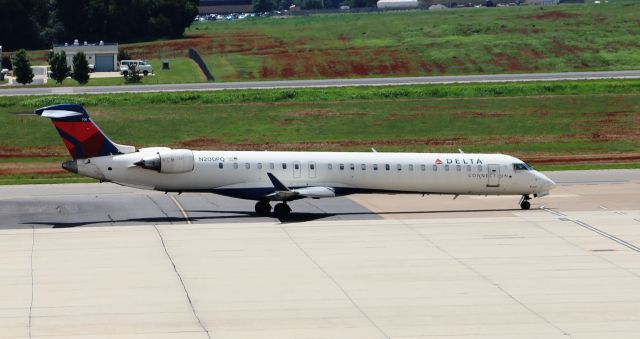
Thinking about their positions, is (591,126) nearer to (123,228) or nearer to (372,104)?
(372,104)

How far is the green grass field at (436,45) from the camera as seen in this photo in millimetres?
Result: 114312

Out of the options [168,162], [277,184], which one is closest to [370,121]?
[277,184]

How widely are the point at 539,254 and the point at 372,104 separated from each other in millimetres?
47677

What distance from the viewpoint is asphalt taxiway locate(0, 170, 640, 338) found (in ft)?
100

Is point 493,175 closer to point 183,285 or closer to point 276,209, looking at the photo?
point 276,209

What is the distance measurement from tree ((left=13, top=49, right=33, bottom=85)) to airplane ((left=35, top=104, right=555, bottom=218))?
196 feet

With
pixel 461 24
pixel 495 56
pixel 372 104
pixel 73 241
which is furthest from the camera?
pixel 461 24

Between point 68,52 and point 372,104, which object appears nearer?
point 372,104

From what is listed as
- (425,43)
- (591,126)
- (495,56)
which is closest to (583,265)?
(591,126)

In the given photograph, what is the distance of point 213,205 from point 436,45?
256ft

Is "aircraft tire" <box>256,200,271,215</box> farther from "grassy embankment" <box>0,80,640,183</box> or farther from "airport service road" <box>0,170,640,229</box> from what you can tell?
"grassy embankment" <box>0,80,640,183</box>

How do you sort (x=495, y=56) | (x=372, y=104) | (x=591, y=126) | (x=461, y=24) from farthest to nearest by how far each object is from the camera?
(x=461, y=24) < (x=495, y=56) < (x=372, y=104) < (x=591, y=126)

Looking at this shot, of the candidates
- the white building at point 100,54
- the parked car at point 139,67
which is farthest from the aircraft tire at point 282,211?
the white building at point 100,54

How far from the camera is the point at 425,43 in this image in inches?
5069
